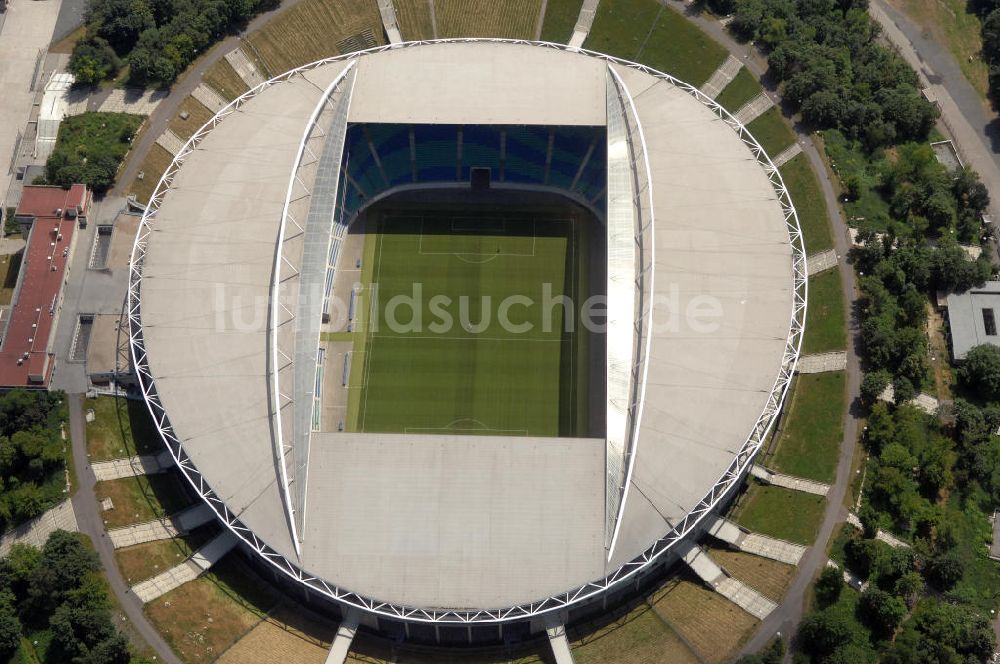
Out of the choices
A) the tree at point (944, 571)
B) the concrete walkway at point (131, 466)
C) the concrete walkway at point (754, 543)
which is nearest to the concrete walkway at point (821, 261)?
the concrete walkway at point (754, 543)

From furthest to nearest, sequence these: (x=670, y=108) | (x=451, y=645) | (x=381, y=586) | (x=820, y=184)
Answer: (x=820, y=184), (x=670, y=108), (x=451, y=645), (x=381, y=586)

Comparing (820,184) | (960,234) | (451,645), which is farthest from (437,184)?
(960,234)

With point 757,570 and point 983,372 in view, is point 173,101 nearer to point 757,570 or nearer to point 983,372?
point 757,570

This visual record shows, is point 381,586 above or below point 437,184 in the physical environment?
below

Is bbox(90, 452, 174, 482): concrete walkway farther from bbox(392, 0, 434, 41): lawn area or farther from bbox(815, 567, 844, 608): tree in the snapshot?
bbox(815, 567, 844, 608): tree

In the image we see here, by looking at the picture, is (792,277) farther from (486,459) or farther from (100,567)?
(100,567)

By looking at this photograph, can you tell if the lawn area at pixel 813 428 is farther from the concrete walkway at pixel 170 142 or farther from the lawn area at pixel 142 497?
the concrete walkway at pixel 170 142

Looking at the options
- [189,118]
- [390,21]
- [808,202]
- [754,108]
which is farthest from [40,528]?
[754,108]

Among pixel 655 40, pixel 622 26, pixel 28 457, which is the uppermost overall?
pixel 622 26
